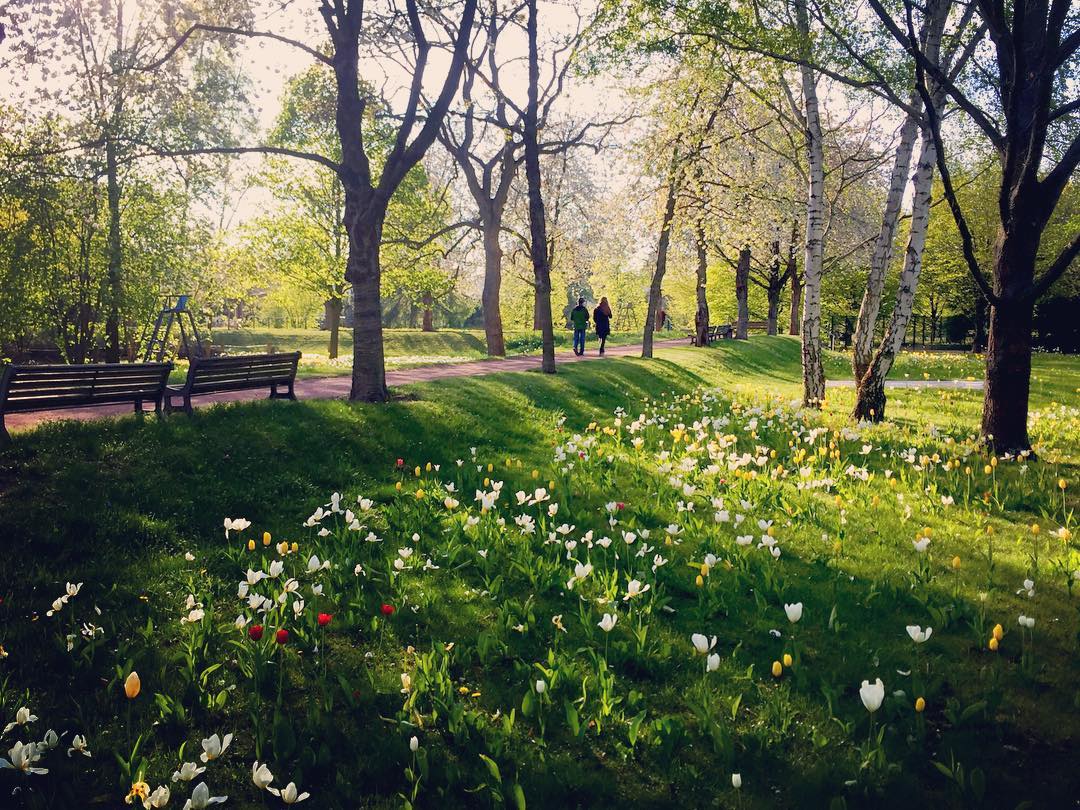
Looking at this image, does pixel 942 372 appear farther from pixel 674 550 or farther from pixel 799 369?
pixel 674 550

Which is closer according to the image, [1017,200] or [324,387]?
[1017,200]

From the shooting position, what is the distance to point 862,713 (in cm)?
360

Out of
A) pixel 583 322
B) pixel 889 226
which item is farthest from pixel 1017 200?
pixel 583 322

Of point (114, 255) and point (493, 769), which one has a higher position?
point (114, 255)

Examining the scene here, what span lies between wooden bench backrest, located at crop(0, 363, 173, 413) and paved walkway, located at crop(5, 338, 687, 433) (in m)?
0.78

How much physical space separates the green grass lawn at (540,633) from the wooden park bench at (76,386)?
35cm

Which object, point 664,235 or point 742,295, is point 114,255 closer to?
point 664,235

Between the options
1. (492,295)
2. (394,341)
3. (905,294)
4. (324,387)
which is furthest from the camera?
(394,341)

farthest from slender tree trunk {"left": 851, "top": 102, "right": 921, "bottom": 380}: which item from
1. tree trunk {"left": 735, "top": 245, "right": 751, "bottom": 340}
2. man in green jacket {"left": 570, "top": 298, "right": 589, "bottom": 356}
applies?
tree trunk {"left": 735, "top": 245, "right": 751, "bottom": 340}

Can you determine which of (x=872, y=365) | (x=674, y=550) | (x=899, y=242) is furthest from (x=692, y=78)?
(x=899, y=242)

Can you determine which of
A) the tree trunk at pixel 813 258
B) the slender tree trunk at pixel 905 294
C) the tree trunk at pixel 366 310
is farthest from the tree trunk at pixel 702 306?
the tree trunk at pixel 366 310

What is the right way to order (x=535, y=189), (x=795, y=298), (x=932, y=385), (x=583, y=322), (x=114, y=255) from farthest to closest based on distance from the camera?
(x=795, y=298), (x=583, y=322), (x=932, y=385), (x=114, y=255), (x=535, y=189)

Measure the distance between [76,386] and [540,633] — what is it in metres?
7.02

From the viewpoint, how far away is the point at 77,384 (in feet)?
26.7
